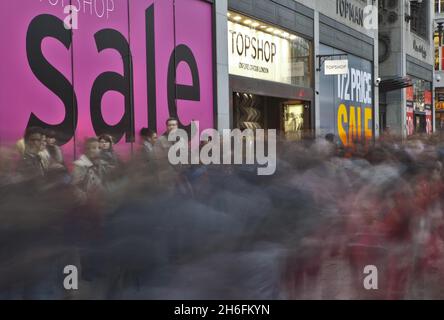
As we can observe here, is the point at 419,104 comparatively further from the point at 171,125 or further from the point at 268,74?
the point at 171,125

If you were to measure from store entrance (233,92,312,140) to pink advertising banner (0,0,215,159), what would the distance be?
7.40 ft

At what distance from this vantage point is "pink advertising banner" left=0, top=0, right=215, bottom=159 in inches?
344

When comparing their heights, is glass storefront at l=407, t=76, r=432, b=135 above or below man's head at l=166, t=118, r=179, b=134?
above

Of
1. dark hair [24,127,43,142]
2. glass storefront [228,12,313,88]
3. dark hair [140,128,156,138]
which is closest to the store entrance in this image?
glass storefront [228,12,313,88]

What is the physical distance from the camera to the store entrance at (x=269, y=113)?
16125mm

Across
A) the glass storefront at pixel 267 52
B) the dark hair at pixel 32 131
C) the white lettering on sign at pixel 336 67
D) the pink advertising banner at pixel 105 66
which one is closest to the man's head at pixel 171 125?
the pink advertising banner at pixel 105 66

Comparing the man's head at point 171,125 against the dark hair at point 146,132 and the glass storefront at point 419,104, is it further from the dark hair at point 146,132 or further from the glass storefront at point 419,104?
the glass storefront at point 419,104

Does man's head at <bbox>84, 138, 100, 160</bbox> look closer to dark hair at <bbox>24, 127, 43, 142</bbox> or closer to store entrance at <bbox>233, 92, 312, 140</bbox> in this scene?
dark hair at <bbox>24, 127, 43, 142</bbox>

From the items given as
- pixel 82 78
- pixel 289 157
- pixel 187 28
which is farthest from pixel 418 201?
pixel 187 28

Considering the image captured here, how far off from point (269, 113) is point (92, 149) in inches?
603

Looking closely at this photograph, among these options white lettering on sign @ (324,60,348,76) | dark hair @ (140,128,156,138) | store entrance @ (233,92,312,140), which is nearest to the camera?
dark hair @ (140,128,156,138)

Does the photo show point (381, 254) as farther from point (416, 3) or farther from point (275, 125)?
point (416, 3)

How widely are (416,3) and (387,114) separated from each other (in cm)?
864

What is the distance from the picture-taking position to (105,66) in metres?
10.5
